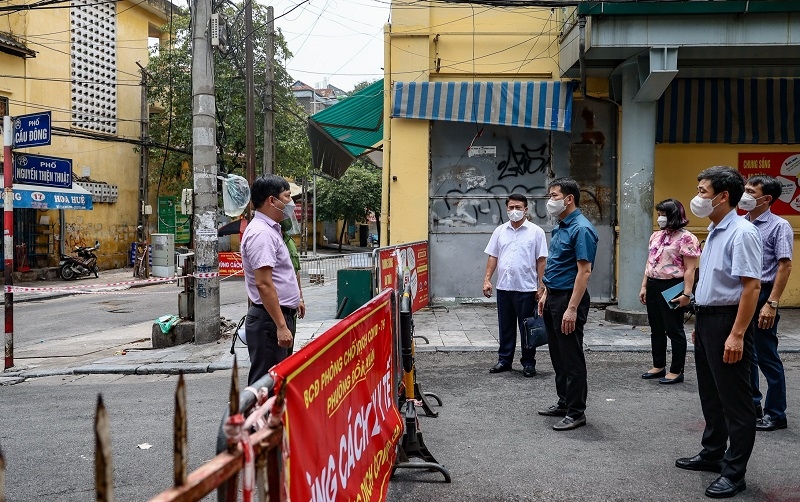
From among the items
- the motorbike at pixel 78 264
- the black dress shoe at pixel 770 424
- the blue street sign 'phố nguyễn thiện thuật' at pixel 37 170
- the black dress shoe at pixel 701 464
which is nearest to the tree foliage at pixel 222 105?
the motorbike at pixel 78 264

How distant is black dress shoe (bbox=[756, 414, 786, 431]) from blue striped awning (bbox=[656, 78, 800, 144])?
789 centimetres

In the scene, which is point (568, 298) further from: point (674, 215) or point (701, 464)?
point (674, 215)

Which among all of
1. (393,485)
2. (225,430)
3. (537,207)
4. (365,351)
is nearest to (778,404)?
(393,485)

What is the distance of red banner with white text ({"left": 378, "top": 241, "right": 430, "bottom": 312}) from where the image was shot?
8.37m

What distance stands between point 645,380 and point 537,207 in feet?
20.2

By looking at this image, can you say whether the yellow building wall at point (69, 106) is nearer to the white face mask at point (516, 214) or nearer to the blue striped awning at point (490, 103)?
the blue striped awning at point (490, 103)

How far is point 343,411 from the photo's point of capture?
115 inches

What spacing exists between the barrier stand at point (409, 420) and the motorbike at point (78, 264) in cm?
2098


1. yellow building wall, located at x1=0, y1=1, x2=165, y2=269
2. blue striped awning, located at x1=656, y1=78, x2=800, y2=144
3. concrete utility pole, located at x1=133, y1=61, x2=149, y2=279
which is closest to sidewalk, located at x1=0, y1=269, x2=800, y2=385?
blue striped awning, located at x1=656, y1=78, x2=800, y2=144

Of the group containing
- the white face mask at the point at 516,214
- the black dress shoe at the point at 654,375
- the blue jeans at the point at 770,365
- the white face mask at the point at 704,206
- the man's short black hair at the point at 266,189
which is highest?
the man's short black hair at the point at 266,189

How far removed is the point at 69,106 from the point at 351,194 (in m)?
23.6

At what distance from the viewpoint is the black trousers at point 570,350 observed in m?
5.47

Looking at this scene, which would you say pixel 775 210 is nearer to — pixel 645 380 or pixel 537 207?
pixel 537 207

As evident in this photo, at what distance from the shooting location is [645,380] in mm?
7191
